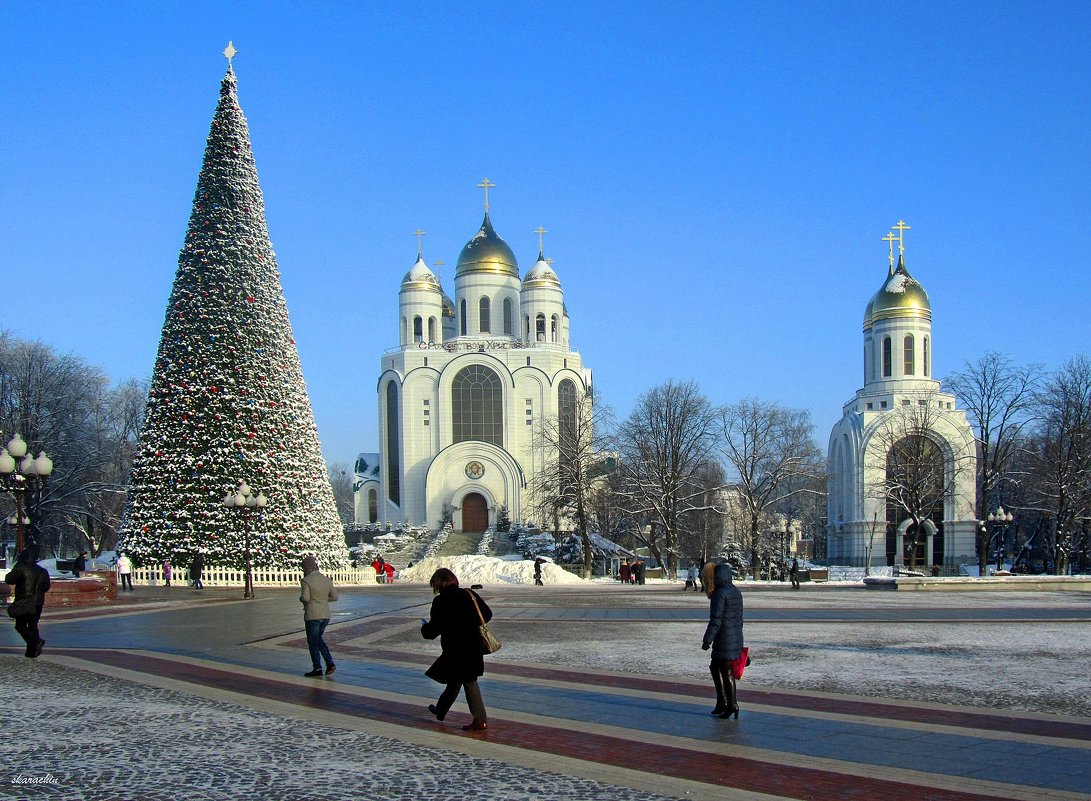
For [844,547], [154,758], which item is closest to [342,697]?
[154,758]

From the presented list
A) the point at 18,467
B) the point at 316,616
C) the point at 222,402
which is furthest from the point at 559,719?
the point at 222,402

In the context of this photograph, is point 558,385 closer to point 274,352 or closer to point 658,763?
point 274,352

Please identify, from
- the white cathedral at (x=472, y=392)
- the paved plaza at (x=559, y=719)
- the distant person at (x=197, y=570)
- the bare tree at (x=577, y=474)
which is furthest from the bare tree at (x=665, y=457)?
the paved plaza at (x=559, y=719)

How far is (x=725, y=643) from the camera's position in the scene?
10188 millimetres

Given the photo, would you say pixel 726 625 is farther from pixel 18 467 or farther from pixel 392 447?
pixel 392 447

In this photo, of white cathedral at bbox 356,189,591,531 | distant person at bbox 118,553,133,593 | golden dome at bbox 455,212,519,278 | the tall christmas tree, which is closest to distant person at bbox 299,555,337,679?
distant person at bbox 118,553,133,593

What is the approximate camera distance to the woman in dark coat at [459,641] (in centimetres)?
919

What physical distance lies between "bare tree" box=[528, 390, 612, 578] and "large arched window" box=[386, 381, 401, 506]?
415 inches

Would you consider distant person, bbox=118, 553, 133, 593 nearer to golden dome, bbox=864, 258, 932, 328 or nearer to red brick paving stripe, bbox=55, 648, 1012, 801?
red brick paving stripe, bbox=55, 648, 1012, 801

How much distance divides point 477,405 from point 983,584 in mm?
36667

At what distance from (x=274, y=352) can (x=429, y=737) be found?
92.1 ft

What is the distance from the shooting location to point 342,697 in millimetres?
11258

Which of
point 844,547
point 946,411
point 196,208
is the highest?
point 196,208

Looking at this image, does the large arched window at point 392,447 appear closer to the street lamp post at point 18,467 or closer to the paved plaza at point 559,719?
the street lamp post at point 18,467
